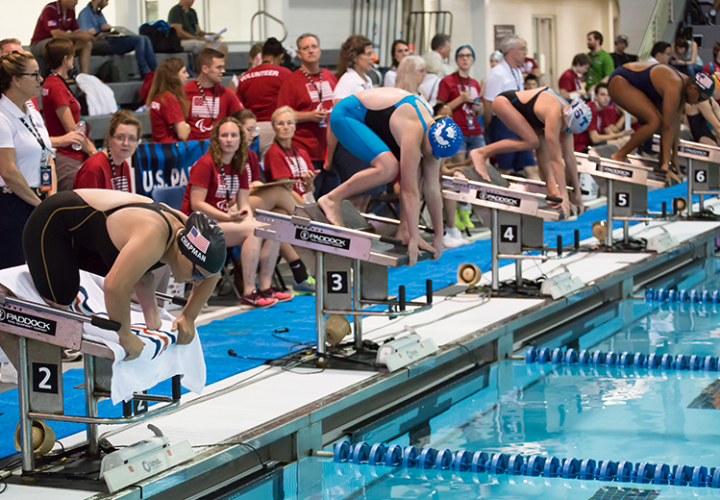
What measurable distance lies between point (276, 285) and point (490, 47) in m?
11.6

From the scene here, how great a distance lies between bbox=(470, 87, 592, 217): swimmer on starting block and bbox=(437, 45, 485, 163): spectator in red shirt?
2398 mm

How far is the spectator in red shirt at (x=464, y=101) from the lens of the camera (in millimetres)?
9305

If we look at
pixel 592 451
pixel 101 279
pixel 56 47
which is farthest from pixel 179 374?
pixel 56 47

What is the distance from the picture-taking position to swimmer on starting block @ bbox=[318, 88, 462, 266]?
15.3 feet

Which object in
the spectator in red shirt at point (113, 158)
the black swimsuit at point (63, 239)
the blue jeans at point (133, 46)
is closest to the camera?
the black swimsuit at point (63, 239)

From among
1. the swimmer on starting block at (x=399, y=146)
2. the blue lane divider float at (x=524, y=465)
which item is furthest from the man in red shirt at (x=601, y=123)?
the blue lane divider float at (x=524, y=465)

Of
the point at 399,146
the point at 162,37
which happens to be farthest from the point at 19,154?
the point at 162,37

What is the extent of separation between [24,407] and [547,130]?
4.40 metres

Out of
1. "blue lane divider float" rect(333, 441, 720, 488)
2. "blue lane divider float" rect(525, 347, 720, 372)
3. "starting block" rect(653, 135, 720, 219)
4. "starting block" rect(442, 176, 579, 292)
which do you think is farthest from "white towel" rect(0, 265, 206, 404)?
"starting block" rect(653, 135, 720, 219)

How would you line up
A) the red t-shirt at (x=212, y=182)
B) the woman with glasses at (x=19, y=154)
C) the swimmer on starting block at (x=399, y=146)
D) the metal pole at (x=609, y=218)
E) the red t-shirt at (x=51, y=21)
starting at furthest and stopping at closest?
1. the red t-shirt at (x=51, y=21)
2. the metal pole at (x=609, y=218)
3. the red t-shirt at (x=212, y=182)
4. the swimmer on starting block at (x=399, y=146)
5. the woman with glasses at (x=19, y=154)

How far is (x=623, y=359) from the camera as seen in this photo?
5258mm

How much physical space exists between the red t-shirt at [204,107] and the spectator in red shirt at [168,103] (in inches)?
7.2

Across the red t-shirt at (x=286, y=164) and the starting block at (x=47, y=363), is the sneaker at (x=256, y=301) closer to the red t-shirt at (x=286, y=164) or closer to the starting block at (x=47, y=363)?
the red t-shirt at (x=286, y=164)

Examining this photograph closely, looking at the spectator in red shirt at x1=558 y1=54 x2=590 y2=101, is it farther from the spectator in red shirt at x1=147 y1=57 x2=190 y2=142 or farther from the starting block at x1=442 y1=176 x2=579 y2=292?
the spectator in red shirt at x1=147 y1=57 x2=190 y2=142
